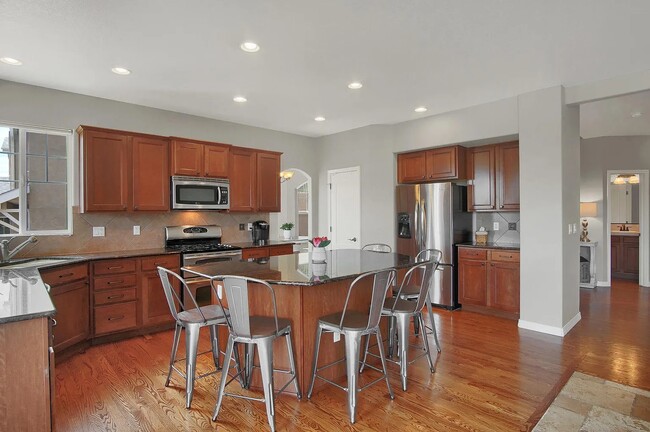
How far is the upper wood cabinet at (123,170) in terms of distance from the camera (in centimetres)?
393

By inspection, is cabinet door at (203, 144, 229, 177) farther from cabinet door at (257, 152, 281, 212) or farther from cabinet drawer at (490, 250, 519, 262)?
cabinet drawer at (490, 250, 519, 262)

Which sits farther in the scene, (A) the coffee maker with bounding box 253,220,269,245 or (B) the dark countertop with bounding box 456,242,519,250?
(A) the coffee maker with bounding box 253,220,269,245

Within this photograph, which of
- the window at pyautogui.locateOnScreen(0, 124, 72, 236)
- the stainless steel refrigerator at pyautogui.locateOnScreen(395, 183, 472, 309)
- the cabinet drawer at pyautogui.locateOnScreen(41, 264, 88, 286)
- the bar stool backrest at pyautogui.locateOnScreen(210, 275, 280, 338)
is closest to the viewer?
the bar stool backrest at pyautogui.locateOnScreen(210, 275, 280, 338)

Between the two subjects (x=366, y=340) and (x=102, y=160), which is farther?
(x=102, y=160)

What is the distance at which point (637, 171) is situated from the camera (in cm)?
659

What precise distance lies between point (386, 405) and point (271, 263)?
4.60 feet

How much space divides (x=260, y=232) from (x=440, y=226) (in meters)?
2.57

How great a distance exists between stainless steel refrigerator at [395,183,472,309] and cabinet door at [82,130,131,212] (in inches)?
144

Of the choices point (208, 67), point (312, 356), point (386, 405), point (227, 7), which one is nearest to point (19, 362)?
point (312, 356)

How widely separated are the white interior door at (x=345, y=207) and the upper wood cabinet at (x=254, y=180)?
1.11 metres

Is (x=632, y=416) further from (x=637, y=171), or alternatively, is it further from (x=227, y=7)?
(x=637, y=171)

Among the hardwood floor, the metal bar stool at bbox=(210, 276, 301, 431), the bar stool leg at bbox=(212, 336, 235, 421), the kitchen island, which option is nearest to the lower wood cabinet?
the hardwood floor

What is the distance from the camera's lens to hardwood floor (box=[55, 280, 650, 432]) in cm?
230

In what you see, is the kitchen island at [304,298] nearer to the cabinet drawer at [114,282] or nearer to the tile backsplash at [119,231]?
the cabinet drawer at [114,282]
